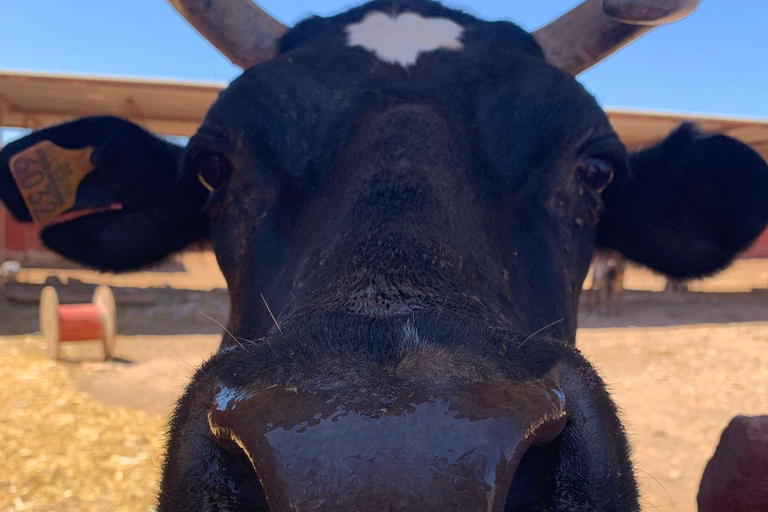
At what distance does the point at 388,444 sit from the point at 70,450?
216 inches

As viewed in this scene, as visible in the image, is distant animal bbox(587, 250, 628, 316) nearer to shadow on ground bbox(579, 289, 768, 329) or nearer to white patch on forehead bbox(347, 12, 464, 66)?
shadow on ground bbox(579, 289, 768, 329)

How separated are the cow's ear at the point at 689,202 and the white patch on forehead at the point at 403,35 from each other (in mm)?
1029

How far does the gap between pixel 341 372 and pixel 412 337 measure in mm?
150

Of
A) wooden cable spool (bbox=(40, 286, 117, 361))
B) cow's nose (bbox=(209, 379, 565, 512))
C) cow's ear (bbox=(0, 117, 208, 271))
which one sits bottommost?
wooden cable spool (bbox=(40, 286, 117, 361))

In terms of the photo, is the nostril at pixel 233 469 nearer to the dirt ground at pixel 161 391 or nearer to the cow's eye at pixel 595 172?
the dirt ground at pixel 161 391

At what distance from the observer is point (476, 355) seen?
1036mm

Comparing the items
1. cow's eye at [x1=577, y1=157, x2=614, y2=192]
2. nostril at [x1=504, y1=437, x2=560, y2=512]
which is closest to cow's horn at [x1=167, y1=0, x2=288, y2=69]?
cow's eye at [x1=577, y1=157, x2=614, y2=192]

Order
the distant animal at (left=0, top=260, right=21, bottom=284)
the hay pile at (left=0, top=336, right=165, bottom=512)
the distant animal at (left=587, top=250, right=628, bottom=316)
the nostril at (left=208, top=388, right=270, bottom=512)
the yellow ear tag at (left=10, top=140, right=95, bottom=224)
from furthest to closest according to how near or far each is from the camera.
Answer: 1. the distant animal at (left=587, top=250, right=628, bottom=316)
2. the distant animal at (left=0, top=260, right=21, bottom=284)
3. the hay pile at (left=0, top=336, right=165, bottom=512)
4. the yellow ear tag at (left=10, top=140, right=95, bottom=224)
5. the nostril at (left=208, top=388, right=270, bottom=512)

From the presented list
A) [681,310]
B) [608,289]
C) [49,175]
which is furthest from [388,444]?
[681,310]

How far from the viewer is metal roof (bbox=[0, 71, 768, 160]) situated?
1042cm

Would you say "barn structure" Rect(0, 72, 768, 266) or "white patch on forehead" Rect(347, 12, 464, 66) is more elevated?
"white patch on forehead" Rect(347, 12, 464, 66)

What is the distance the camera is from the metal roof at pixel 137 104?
1042cm

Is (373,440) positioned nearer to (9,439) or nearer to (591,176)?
(591,176)

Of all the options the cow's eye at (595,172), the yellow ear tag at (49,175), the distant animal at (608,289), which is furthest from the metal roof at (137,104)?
the cow's eye at (595,172)
